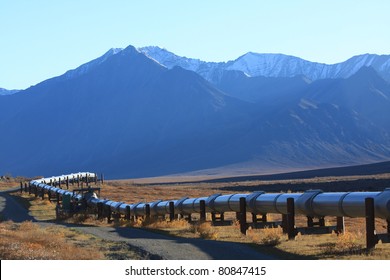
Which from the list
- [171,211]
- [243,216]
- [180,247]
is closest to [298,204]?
[243,216]

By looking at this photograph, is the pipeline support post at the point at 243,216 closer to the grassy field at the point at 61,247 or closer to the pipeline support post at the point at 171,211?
the grassy field at the point at 61,247

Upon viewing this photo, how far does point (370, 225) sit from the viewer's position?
1639 centimetres

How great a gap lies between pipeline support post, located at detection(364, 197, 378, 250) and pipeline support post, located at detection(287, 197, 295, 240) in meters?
3.23

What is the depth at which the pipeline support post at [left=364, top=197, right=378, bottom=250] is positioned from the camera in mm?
16406

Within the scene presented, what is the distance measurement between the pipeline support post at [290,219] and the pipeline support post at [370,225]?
10.6 feet

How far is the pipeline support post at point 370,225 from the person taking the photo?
1641 centimetres

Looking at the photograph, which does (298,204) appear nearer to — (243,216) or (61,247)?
(243,216)

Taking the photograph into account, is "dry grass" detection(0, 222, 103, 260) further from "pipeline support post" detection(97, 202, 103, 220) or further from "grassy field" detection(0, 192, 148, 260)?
"pipeline support post" detection(97, 202, 103, 220)

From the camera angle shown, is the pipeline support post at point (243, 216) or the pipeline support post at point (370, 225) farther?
the pipeline support post at point (243, 216)

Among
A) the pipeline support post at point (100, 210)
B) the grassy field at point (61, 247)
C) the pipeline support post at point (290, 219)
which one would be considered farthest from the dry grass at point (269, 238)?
the pipeline support post at point (100, 210)

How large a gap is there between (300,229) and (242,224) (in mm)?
2535

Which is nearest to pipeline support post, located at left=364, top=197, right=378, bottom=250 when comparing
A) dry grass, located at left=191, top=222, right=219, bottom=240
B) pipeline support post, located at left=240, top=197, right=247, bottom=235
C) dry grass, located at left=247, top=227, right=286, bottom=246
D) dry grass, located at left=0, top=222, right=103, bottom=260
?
dry grass, located at left=247, top=227, right=286, bottom=246
